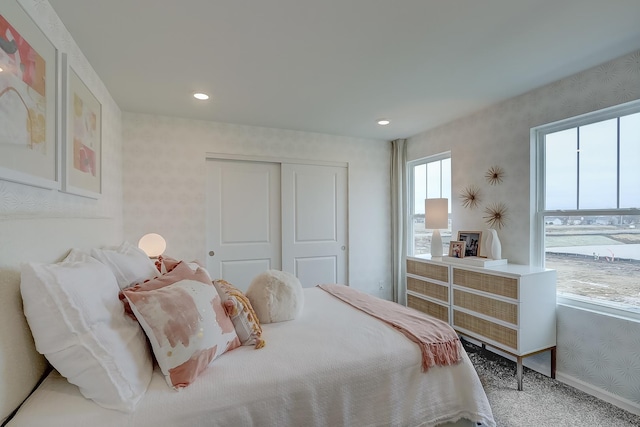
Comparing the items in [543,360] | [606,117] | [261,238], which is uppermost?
[606,117]

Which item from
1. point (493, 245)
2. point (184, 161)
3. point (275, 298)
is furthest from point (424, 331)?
point (184, 161)

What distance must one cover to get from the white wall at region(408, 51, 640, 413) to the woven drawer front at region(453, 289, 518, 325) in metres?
0.47

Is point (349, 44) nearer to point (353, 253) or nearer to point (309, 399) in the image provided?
point (309, 399)

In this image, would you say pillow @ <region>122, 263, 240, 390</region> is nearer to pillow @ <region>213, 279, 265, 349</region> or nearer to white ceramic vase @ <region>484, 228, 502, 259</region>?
pillow @ <region>213, 279, 265, 349</region>

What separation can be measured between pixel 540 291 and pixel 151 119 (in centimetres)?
381

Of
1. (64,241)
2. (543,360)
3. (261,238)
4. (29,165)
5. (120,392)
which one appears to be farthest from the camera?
(261,238)

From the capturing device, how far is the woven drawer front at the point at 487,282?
2289mm

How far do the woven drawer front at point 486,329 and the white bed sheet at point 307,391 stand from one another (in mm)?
980

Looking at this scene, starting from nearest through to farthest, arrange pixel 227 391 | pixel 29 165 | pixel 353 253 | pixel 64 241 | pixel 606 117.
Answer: pixel 227 391 < pixel 29 165 < pixel 64 241 < pixel 606 117 < pixel 353 253

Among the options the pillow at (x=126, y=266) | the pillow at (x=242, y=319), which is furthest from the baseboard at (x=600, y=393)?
the pillow at (x=126, y=266)

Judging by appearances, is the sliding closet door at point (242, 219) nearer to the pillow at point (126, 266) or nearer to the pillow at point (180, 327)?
the pillow at point (126, 266)

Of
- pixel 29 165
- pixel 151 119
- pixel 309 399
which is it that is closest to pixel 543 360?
pixel 309 399

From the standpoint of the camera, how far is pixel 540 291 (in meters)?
2.33

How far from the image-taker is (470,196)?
3.19 metres
